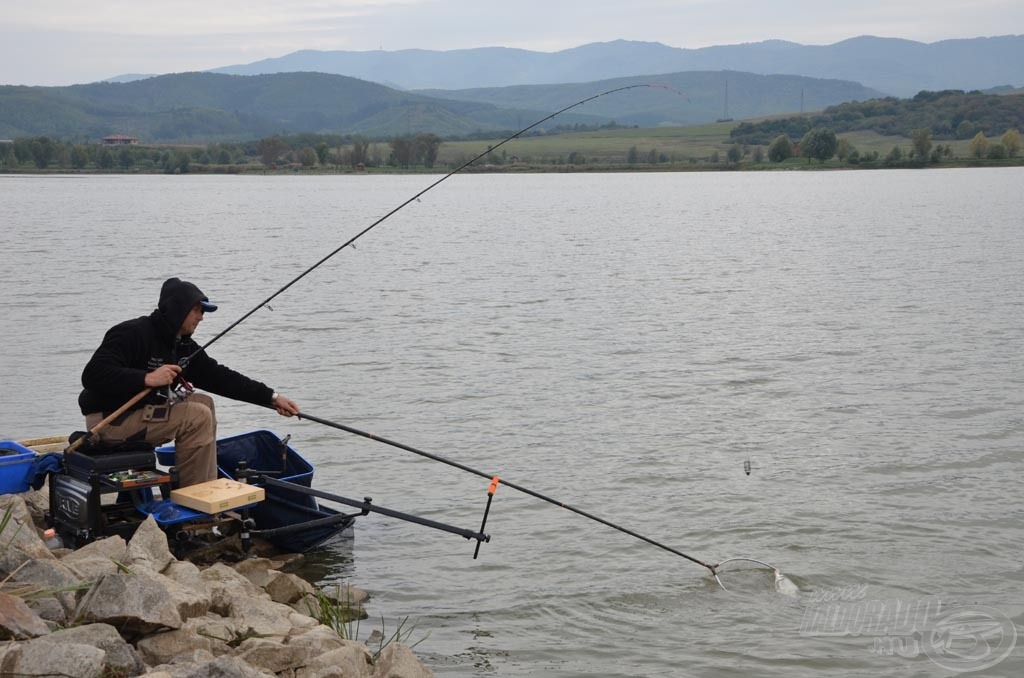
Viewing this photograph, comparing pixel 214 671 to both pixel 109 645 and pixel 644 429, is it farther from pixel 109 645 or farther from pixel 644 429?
pixel 644 429

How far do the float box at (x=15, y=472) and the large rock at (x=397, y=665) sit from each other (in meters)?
3.19

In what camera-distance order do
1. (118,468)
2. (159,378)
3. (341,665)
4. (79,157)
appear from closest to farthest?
1. (341,665)
2. (159,378)
3. (118,468)
4. (79,157)

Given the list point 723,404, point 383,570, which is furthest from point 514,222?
point 383,570

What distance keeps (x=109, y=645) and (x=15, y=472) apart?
3.20 meters

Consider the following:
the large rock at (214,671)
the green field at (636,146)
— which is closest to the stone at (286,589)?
the large rock at (214,671)

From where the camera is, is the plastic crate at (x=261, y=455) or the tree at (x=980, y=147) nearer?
the plastic crate at (x=261, y=455)

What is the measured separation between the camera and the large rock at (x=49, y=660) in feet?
14.6

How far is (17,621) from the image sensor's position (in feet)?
15.9

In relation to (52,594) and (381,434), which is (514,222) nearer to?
(381,434)

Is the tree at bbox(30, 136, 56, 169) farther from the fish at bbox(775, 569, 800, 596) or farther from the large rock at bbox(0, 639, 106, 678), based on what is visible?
the large rock at bbox(0, 639, 106, 678)

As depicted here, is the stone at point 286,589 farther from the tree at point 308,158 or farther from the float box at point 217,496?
the tree at point 308,158

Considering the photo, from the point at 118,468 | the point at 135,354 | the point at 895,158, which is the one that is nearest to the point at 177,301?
the point at 135,354

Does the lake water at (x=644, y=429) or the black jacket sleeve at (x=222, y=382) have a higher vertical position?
the black jacket sleeve at (x=222, y=382)

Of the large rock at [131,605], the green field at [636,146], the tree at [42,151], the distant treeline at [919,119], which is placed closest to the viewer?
the large rock at [131,605]
